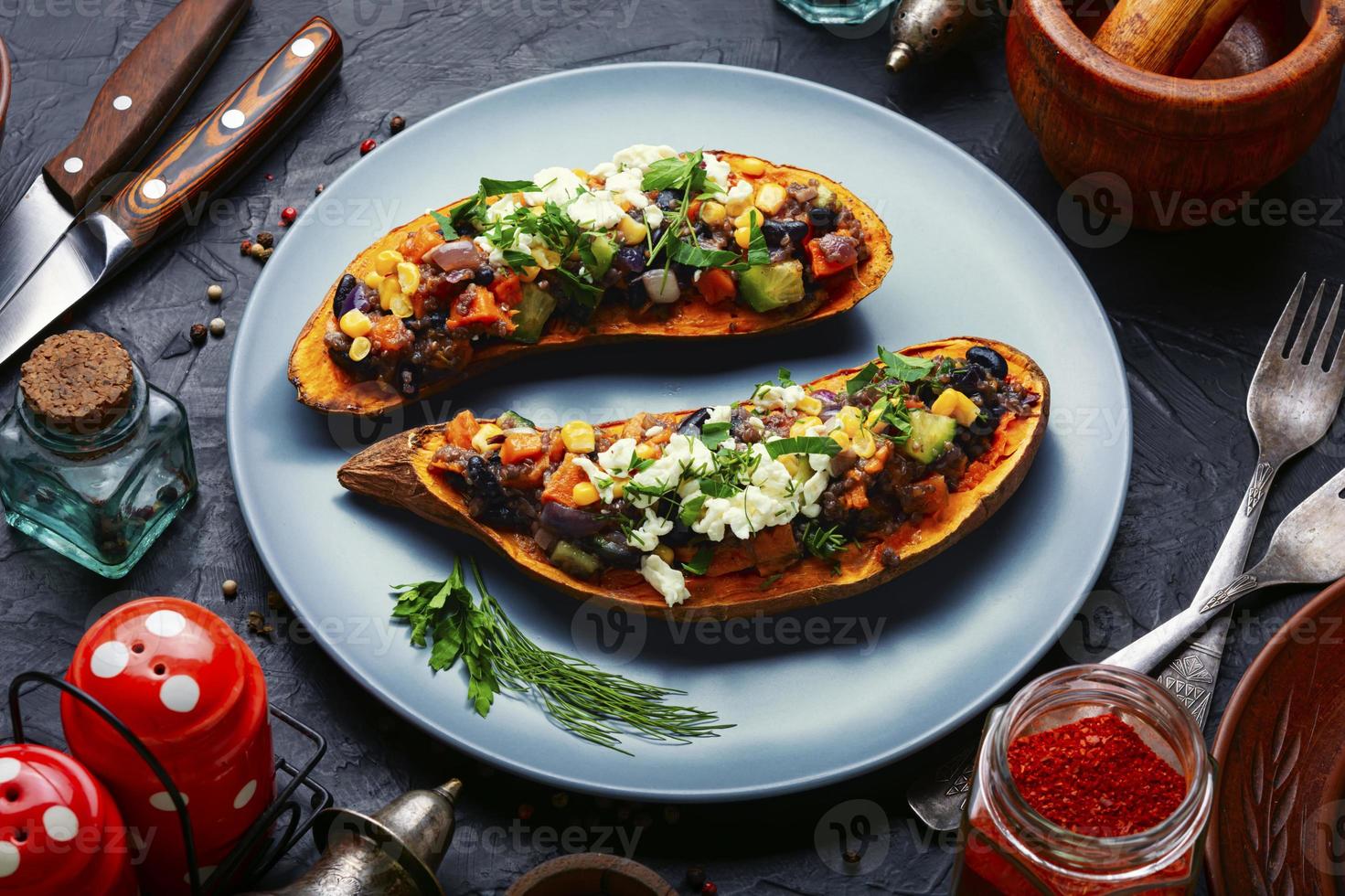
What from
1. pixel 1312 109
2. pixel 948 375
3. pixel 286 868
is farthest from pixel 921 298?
pixel 286 868

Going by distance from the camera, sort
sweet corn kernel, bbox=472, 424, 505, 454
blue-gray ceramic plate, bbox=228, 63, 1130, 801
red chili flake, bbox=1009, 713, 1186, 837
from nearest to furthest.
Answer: red chili flake, bbox=1009, 713, 1186, 837 → blue-gray ceramic plate, bbox=228, 63, 1130, 801 → sweet corn kernel, bbox=472, 424, 505, 454

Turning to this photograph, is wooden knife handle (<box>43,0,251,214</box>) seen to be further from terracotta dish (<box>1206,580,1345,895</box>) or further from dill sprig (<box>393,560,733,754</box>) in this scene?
terracotta dish (<box>1206,580,1345,895</box>)

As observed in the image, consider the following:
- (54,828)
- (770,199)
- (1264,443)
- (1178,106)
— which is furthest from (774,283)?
(54,828)

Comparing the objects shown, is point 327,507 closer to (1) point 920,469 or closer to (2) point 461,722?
(2) point 461,722

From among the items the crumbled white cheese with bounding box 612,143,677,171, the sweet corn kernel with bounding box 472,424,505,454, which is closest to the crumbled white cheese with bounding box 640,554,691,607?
the sweet corn kernel with bounding box 472,424,505,454

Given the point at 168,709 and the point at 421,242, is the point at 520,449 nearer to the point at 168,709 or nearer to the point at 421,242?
the point at 421,242

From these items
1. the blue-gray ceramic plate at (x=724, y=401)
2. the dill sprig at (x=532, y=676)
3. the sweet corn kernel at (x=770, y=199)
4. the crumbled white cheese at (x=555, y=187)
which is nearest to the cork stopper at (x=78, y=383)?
the blue-gray ceramic plate at (x=724, y=401)

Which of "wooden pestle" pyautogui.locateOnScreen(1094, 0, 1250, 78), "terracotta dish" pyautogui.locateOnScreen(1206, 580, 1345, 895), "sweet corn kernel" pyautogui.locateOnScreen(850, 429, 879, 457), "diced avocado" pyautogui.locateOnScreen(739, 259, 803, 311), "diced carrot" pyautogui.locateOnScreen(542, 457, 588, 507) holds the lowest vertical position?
"terracotta dish" pyautogui.locateOnScreen(1206, 580, 1345, 895)
